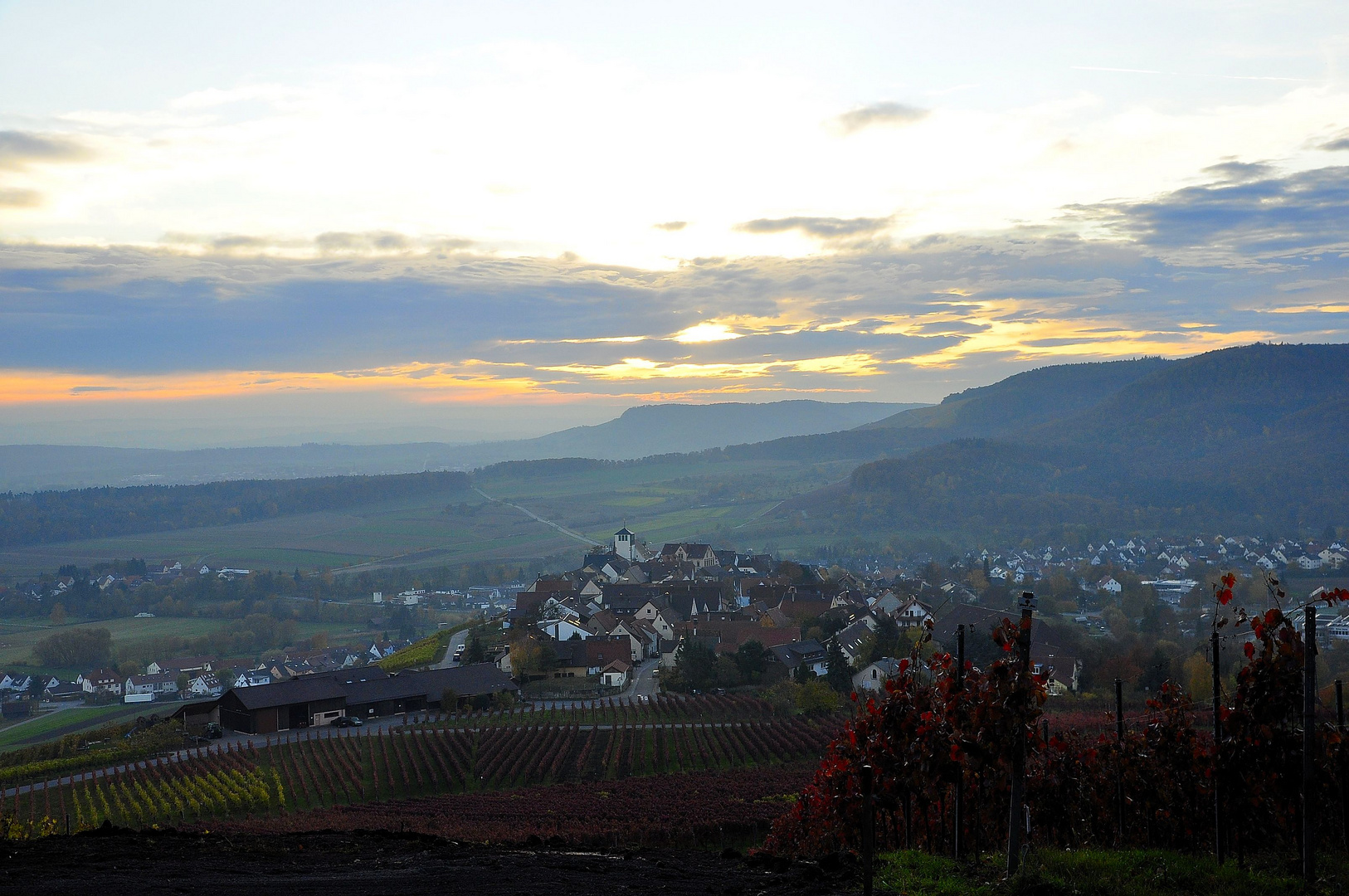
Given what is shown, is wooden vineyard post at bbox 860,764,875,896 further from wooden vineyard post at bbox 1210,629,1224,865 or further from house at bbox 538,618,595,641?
house at bbox 538,618,595,641

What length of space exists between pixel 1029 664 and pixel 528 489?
616 ft

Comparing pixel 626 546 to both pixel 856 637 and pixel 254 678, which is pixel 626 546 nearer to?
pixel 254 678

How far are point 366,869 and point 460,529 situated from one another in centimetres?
13851

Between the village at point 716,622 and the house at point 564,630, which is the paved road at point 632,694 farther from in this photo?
the house at point 564,630

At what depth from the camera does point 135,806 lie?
25188 mm

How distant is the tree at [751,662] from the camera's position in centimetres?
4616

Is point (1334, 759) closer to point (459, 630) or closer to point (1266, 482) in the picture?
point (459, 630)

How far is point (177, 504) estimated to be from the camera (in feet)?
532

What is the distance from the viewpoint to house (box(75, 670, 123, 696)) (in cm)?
6209

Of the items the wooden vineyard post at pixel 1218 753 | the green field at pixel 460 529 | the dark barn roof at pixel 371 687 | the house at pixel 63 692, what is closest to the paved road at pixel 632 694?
the dark barn roof at pixel 371 687

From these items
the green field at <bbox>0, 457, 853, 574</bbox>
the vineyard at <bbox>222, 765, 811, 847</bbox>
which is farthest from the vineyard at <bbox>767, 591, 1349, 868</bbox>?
the green field at <bbox>0, 457, 853, 574</bbox>

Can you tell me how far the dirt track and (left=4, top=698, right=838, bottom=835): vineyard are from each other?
16.3m

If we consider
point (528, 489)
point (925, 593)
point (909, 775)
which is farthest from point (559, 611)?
point (528, 489)

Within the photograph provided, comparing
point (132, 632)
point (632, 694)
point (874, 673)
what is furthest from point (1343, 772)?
point (132, 632)
